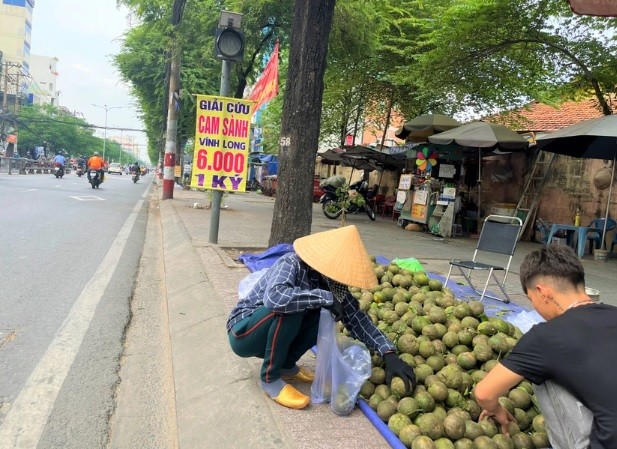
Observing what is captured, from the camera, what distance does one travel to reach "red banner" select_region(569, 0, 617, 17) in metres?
2.97

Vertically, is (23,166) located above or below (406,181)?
below

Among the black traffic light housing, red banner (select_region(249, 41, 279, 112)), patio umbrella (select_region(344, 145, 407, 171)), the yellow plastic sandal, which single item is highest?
the black traffic light housing

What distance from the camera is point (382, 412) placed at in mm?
2602

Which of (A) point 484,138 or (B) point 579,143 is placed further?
(A) point 484,138

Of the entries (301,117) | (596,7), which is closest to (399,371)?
(596,7)

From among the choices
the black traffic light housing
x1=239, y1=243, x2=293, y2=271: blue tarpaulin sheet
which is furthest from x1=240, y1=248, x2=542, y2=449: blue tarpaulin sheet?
the black traffic light housing

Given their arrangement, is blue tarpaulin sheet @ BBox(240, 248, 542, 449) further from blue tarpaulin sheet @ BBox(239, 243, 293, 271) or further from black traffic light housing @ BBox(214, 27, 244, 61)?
black traffic light housing @ BBox(214, 27, 244, 61)

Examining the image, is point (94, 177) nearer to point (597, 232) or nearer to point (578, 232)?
point (578, 232)

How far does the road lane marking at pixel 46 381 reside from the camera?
2697 millimetres

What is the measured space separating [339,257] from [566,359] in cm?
127

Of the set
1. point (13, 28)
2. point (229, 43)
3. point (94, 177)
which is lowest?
point (94, 177)

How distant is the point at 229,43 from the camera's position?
7.23 m

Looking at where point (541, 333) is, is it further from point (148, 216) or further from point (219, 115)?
point (148, 216)

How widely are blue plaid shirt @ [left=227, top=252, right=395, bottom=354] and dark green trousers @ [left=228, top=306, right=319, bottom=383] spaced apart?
7 cm
